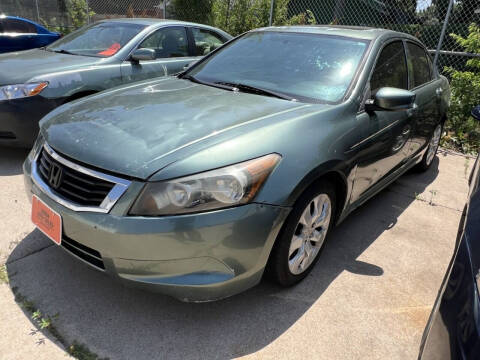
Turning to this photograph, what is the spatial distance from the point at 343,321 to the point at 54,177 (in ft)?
5.71

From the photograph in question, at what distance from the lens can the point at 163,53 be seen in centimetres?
488

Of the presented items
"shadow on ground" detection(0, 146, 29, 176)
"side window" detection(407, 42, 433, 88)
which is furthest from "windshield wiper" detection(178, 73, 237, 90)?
"shadow on ground" detection(0, 146, 29, 176)

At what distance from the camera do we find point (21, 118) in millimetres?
3709

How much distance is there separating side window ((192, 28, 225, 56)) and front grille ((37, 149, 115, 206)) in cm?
361

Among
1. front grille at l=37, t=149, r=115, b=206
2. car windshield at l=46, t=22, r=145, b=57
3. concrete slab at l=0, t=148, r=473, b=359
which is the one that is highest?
car windshield at l=46, t=22, r=145, b=57

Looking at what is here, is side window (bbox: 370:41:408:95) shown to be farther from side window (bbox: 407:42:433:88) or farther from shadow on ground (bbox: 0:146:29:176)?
shadow on ground (bbox: 0:146:29:176)

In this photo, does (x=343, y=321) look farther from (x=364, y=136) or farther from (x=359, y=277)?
(x=364, y=136)

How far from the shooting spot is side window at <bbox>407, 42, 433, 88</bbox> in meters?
3.57

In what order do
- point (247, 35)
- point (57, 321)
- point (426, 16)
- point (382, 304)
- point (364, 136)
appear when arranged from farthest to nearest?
point (426, 16), point (247, 35), point (364, 136), point (382, 304), point (57, 321)

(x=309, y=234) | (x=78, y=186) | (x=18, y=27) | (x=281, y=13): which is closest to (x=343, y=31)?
(x=309, y=234)

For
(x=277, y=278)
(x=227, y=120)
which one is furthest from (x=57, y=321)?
(x=227, y=120)

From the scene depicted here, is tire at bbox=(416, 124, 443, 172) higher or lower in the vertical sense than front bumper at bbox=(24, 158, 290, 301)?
lower

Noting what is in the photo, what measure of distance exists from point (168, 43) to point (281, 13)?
437 cm

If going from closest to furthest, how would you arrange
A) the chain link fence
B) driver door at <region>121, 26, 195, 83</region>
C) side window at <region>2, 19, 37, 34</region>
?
A: 1. driver door at <region>121, 26, 195, 83</region>
2. side window at <region>2, 19, 37, 34</region>
3. the chain link fence
